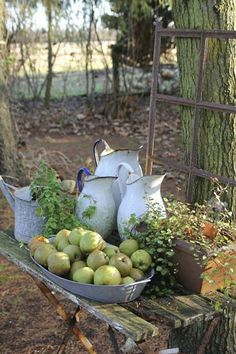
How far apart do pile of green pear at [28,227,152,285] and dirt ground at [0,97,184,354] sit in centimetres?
21

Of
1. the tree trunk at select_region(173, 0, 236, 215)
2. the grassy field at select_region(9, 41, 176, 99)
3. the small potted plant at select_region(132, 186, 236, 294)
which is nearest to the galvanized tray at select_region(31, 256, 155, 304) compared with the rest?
the small potted plant at select_region(132, 186, 236, 294)

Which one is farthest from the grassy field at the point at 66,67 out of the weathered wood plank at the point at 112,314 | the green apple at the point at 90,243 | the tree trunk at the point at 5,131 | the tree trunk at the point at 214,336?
the green apple at the point at 90,243

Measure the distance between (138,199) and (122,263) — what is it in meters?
0.34

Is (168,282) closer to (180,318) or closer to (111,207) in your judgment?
(180,318)

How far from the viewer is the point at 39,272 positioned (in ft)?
6.47

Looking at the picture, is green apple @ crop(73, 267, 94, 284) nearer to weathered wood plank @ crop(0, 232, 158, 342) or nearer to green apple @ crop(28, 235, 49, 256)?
weathered wood plank @ crop(0, 232, 158, 342)

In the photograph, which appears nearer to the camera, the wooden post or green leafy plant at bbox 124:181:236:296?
green leafy plant at bbox 124:181:236:296

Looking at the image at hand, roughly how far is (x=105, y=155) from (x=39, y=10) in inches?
253

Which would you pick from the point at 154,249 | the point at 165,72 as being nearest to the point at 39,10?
the point at 165,72

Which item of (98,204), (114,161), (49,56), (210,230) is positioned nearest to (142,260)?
(210,230)

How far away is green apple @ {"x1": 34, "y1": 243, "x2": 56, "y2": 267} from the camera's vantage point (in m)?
1.94

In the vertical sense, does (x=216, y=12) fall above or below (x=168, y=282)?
above

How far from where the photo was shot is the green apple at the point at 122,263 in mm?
1831

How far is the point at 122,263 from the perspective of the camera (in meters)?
1.84
